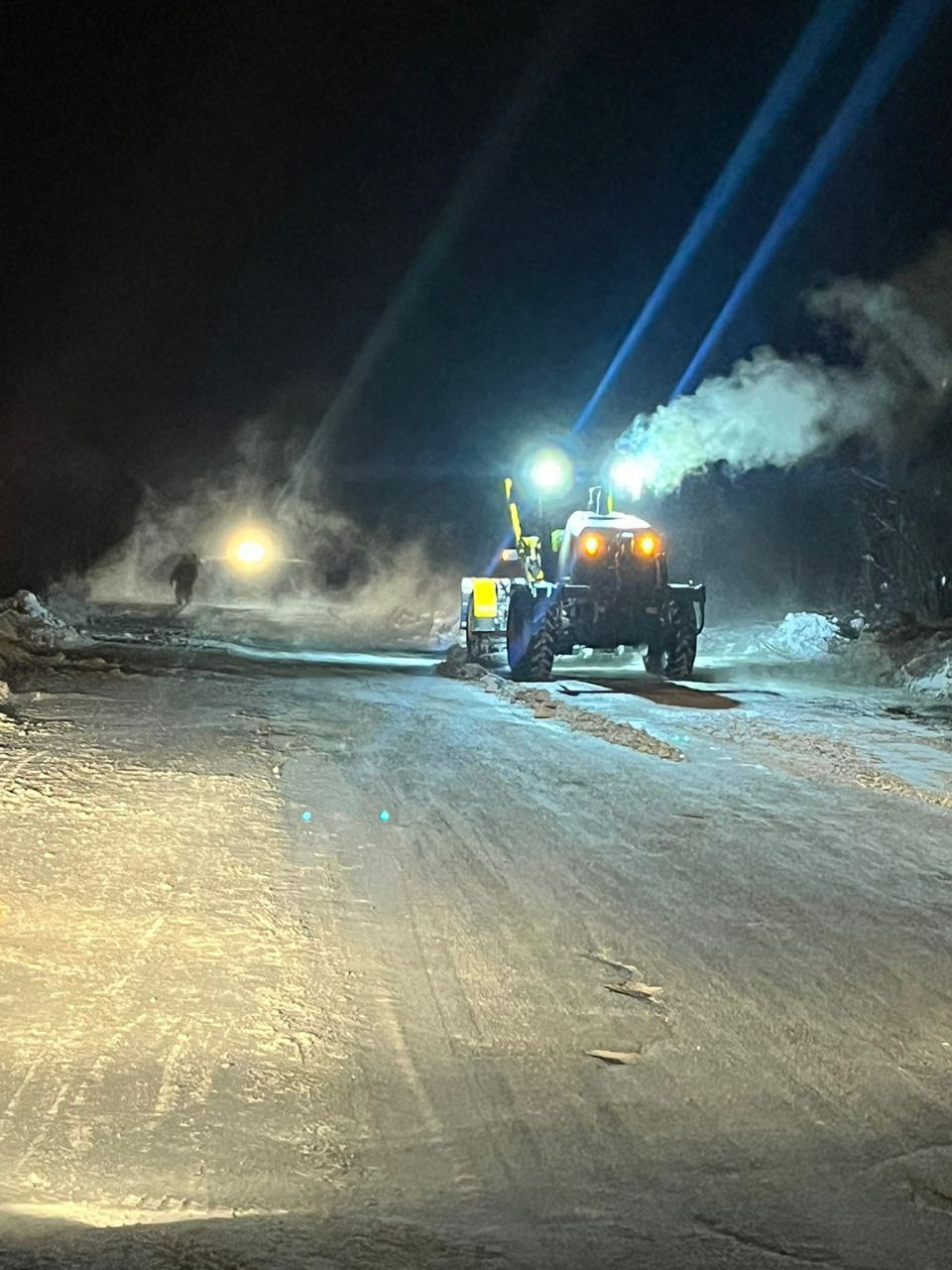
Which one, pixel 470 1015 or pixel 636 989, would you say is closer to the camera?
pixel 470 1015

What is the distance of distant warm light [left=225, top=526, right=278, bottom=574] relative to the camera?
53938 millimetres

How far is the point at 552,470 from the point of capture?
2127cm

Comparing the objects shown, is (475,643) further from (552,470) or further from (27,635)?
(27,635)

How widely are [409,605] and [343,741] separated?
91.5ft

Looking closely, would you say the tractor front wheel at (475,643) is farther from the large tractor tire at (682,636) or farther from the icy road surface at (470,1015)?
the icy road surface at (470,1015)

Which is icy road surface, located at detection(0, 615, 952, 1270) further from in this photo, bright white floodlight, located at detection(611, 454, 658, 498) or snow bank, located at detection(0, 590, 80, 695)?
bright white floodlight, located at detection(611, 454, 658, 498)

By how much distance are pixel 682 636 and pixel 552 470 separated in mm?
3712

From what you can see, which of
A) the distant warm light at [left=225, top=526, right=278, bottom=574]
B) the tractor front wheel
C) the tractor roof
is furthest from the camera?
the distant warm light at [left=225, top=526, right=278, bottom=574]

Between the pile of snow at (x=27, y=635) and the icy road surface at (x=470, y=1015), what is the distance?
818cm

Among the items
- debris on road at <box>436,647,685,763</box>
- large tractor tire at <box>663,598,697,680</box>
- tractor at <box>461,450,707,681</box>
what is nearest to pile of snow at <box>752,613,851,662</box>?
large tractor tire at <box>663,598,697,680</box>

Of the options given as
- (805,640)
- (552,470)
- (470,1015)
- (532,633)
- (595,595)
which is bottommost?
(470,1015)

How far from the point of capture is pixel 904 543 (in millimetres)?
34875

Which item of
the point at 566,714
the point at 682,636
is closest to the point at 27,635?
the point at 566,714

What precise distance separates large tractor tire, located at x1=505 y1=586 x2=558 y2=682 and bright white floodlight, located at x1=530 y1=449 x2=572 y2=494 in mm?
2113
